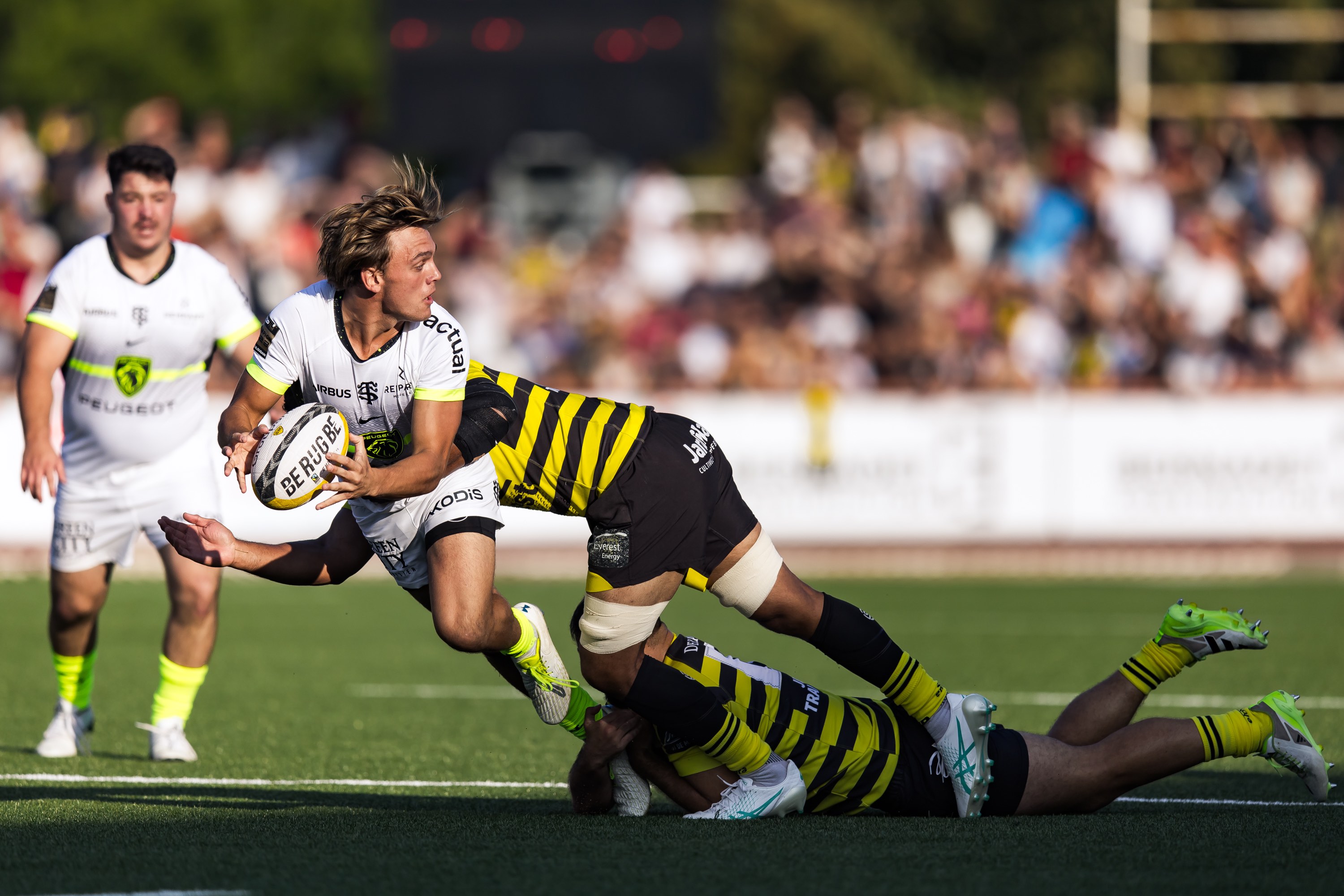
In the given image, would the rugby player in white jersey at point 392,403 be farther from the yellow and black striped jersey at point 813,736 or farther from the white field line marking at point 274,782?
the white field line marking at point 274,782

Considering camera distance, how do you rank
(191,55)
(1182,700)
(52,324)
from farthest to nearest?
1. (191,55)
2. (1182,700)
3. (52,324)

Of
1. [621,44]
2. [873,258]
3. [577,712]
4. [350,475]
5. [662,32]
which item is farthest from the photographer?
[621,44]

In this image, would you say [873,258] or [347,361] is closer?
[347,361]

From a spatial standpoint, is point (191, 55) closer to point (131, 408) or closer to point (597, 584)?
point (131, 408)

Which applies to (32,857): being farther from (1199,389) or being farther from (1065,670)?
(1199,389)

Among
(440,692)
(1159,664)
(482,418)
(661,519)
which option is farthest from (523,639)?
(440,692)

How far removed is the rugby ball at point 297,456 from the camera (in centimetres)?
555

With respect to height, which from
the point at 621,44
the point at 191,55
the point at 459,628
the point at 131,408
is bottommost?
the point at 459,628

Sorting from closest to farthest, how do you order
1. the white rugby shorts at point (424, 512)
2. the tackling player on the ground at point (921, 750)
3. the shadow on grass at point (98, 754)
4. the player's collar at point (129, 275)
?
the tackling player on the ground at point (921, 750)
the white rugby shorts at point (424, 512)
the shadow on grass at point (98, 754)
the player's collar at point (129, 275)

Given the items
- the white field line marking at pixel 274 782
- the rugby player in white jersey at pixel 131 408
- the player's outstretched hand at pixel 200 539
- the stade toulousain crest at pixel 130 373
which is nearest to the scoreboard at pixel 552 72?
the rugby player in white jersey at pixel 131 408

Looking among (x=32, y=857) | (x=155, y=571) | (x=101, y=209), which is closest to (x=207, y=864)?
(x=32, y=857)

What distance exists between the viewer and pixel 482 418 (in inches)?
233

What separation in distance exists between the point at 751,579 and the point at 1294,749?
6.24ft

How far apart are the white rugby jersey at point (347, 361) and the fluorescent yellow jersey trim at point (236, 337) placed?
Answer: 6.20 ft
